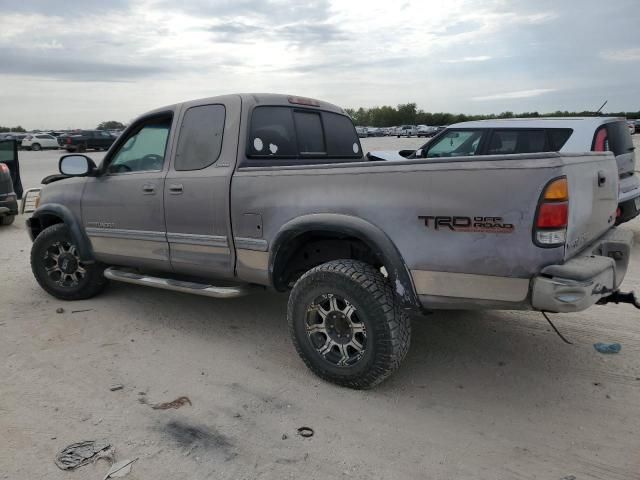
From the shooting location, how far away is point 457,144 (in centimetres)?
789

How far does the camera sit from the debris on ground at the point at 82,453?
269 cm

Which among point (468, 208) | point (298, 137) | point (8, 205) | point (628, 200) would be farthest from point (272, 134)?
point (8, 205)

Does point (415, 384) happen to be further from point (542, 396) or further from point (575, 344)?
point (575, 344)

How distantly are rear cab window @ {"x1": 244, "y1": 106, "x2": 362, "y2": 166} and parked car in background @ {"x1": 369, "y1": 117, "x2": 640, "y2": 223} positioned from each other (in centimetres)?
296

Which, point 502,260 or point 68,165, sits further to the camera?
point 68,165

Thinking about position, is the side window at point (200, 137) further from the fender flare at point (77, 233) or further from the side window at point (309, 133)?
the fender flare at point (77, 233)

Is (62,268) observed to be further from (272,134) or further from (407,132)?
(407,132)

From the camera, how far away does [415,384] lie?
3547mm

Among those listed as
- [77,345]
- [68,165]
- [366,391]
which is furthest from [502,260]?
[68,165]

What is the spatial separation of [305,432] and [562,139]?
549 centimetres

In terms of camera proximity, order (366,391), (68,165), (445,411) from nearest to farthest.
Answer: (445,411) < (366,391) < (68,165)

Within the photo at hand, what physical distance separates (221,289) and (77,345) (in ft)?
4.16

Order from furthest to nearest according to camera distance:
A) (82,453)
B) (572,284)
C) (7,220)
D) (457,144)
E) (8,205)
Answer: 1. (7,220)
2. (8,205)
3. (457,144)
4. (82,453)
5. (572,284)

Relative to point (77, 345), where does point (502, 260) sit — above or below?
above
